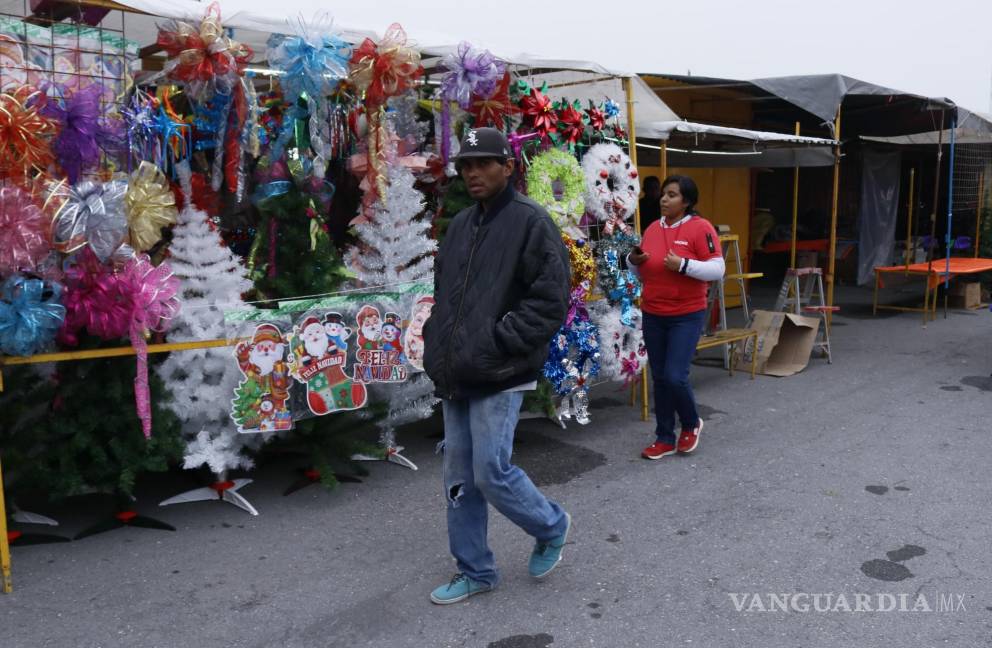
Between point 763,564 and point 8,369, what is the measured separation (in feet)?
11.7

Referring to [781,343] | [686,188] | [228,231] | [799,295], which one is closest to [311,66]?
[228,231]

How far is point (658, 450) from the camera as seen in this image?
540cm

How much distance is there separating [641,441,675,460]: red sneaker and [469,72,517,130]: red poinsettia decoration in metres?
2.23

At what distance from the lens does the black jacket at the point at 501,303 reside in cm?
319

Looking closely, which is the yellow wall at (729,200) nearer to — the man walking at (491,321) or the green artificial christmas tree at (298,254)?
→ the green artificial christmas tree at (298,254)

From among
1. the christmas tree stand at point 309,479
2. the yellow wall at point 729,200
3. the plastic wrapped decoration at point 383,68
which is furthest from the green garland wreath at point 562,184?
the yellow wall at point 729,200

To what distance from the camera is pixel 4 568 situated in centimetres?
356

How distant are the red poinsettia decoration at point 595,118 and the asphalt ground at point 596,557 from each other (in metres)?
2.13

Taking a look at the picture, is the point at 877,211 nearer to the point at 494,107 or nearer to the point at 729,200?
the point at 729,200

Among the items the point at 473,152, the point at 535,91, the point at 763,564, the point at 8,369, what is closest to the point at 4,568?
the point at 8,369

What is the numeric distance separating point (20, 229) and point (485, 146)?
1.87m

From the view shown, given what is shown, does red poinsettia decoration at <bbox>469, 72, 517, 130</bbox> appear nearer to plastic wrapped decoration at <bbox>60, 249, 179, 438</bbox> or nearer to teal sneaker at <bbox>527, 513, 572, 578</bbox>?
plastic wrapped decoration at <bbox>60, 249, 179, 438</bbox>

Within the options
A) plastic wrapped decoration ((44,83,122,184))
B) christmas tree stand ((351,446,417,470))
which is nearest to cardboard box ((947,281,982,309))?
christmas tree stand ((351,446,417,470))

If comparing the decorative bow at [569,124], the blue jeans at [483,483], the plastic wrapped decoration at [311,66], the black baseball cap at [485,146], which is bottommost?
the blue jeans at [483,483]
